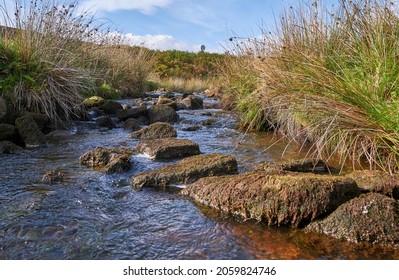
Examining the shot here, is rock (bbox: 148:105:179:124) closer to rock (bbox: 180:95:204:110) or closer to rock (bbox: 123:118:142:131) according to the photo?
rock (bbox: 123:118:142:131)

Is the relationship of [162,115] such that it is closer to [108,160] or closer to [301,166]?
[108,160]

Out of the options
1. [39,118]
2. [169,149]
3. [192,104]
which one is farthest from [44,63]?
[192,104]

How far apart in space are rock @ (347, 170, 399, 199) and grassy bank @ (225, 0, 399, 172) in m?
0.26

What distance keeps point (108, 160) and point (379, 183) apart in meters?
2.94

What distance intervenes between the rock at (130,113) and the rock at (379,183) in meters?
5.66

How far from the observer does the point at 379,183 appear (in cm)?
309

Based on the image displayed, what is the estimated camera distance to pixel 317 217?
2.73m

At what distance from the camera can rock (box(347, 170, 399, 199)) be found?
119 inches

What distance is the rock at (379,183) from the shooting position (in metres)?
3.03

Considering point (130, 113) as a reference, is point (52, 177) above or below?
below

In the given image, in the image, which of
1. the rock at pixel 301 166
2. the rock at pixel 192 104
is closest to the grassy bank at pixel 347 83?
the rock at pixel 301 166

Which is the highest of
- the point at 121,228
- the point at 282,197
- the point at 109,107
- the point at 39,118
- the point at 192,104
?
the point at 192,104

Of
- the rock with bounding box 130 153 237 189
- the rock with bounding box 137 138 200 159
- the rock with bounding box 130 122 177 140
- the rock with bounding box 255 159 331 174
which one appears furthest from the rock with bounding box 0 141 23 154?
the rock with bounding box 255 159 331 174

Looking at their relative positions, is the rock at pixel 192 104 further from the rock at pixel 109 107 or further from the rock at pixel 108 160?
the rock at pixel 108 160
